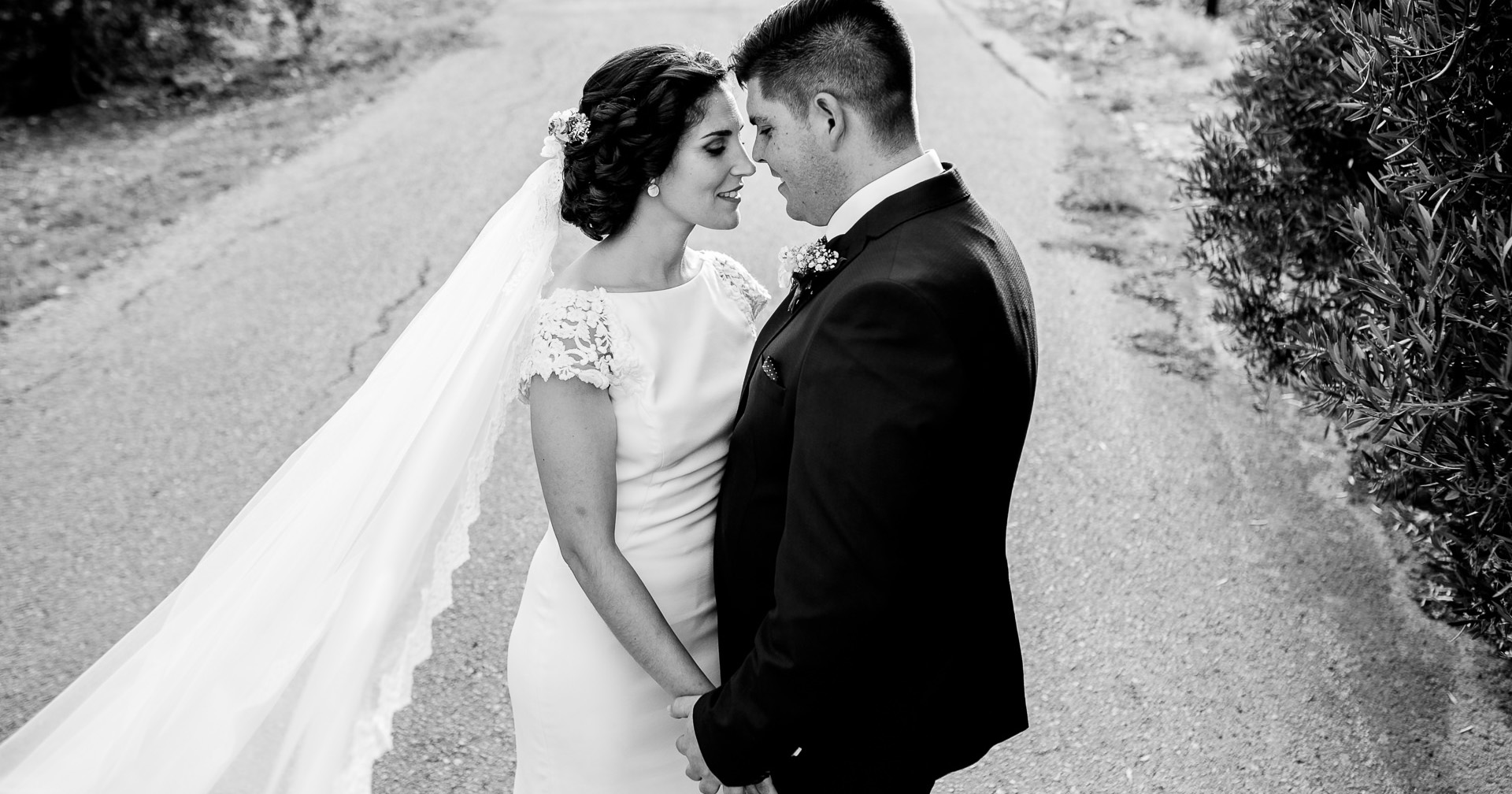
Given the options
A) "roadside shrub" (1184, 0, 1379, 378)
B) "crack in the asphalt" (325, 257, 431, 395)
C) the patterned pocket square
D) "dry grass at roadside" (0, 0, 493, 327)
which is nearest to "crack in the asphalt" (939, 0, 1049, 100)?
"roadside shrub" (1184, 0, 1379, 378)

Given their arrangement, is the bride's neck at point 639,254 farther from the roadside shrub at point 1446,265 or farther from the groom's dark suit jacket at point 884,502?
the roadside shrub at point 1446,265

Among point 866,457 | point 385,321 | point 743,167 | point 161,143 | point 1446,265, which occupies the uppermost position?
point 743,167

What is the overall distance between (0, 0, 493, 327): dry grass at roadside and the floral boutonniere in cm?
667

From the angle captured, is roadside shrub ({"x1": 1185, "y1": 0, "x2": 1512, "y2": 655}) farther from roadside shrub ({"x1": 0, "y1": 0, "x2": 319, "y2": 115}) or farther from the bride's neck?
roadside shrub ({"x1": 0, "y1": 0, "x2": 319, "y2": 115})

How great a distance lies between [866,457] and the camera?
183 cm

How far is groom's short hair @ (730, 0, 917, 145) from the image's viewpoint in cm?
213

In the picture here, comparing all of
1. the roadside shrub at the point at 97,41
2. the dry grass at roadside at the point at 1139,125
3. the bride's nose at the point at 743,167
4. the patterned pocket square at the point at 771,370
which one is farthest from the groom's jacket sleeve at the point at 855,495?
the roadside shrub at the point at 97,41

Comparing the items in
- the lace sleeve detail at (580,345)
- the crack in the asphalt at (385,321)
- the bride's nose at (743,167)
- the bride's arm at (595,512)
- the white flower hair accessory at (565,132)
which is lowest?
the crack in the asphalt at (385,321)

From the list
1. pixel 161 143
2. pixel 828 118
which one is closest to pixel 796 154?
pixel 828 118

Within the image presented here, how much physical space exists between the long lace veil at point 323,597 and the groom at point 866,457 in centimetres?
79

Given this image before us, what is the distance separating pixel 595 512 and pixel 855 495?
0.78 metres

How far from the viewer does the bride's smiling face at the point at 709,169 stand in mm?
2598

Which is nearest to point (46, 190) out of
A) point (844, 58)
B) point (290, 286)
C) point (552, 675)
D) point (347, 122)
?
point (347, 122)

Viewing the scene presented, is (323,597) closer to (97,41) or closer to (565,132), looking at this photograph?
(565,132)
